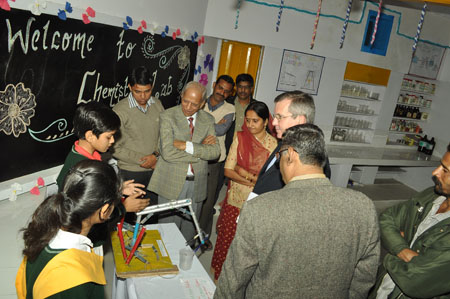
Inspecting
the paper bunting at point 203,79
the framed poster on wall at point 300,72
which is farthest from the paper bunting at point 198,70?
the framed poster on wall at point 300,72

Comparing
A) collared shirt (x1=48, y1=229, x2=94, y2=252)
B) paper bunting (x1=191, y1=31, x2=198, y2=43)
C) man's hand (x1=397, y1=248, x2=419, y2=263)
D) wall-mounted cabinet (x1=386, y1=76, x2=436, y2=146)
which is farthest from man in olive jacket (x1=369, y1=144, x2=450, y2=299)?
wall-mounted cabinet (x1=386, y1=76, x2=436, y2=146)

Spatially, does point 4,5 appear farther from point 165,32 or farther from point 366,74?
point 366,74

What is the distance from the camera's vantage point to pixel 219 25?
4.65 metres

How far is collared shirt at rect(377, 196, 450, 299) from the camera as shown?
1.79m

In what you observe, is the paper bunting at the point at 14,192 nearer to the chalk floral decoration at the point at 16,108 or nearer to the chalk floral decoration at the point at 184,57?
the chalk floral decoration at the point at 16,108

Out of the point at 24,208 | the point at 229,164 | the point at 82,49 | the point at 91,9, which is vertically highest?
the point at 91,9

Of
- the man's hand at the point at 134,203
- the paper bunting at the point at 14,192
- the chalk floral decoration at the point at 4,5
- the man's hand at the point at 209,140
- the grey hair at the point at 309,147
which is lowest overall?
the paper bunting at the point at 14,192

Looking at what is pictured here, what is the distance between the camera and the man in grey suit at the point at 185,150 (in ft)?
8.80

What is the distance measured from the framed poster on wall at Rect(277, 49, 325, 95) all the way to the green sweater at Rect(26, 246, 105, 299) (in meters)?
4.49

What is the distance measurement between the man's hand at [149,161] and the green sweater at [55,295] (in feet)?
5.34

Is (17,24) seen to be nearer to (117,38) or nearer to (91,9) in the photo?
(91,9)

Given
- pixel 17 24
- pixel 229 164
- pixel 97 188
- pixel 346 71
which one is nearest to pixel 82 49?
pixel 17 24

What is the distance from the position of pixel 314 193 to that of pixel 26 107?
5.96ft

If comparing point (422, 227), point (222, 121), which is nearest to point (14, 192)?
point (222, 121)
